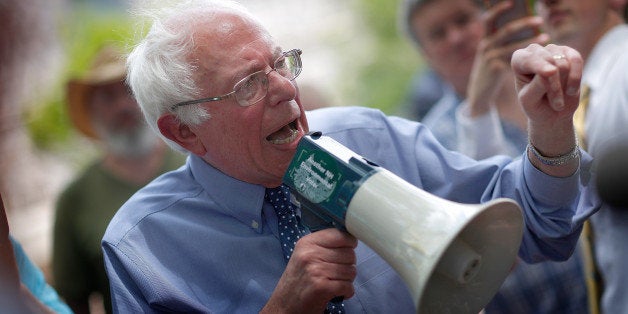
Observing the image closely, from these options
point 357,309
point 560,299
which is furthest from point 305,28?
point 357,309

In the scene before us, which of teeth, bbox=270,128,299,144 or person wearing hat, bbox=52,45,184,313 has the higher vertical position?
teeth, bbox=270,128,299,144

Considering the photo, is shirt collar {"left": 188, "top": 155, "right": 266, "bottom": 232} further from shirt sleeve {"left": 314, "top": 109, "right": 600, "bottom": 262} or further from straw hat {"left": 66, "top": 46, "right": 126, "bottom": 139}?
straw hat {"left": 66, "top": 46, "right": 126, "bottom": 139}

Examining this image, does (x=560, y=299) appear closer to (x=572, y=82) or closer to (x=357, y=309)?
(x=357, y=309)

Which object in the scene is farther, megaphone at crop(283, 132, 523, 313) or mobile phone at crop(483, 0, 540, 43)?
mobile phone at crop(483, 0, 540, 43)

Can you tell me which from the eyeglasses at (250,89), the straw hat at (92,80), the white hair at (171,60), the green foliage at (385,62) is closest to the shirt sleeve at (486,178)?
the eyeglasses at (250,89)

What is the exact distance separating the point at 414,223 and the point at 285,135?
0.66 metres

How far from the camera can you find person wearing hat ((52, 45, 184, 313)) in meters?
4.38

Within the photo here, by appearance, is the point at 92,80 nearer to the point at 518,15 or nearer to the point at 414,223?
the point at 518,15

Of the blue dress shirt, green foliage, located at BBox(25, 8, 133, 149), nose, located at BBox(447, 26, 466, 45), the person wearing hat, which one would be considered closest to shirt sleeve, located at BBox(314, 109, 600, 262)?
the blue dress shirt

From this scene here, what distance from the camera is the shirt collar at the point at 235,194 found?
2.53m

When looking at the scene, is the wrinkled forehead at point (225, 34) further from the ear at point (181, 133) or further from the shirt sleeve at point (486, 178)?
the shirt sleeve at point (486, 178)

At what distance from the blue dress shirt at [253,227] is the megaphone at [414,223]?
0.30 meters

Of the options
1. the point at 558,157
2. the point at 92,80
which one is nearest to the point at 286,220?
the point at 558,157

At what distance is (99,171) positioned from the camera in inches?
184
